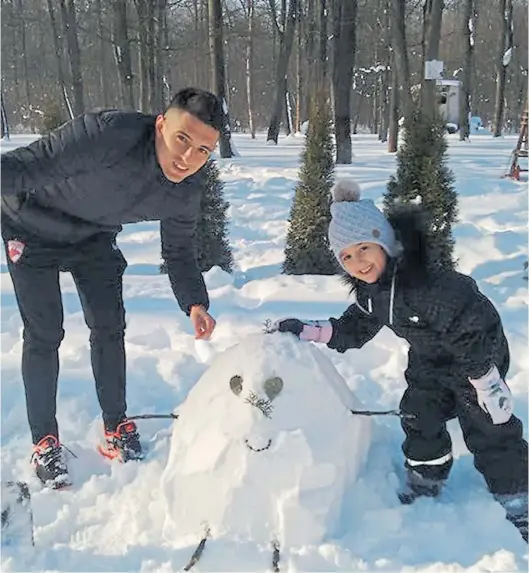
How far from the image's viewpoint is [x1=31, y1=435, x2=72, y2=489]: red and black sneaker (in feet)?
9.49

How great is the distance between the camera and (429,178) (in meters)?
5.94

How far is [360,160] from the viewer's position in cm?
1341

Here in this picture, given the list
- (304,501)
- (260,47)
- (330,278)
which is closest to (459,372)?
(304,501)

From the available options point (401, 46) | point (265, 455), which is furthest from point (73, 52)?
point (265, 455)

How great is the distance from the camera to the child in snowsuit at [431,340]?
2.64 m

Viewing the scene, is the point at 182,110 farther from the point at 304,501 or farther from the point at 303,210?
the point at 303,210

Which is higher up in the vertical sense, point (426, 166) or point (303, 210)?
point (426, 166)

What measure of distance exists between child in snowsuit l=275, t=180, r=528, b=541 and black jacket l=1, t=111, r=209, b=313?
0.70m

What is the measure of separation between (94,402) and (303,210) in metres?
3.33

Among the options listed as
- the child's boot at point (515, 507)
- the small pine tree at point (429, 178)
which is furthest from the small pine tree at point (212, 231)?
the child's boot at point (515, 507)

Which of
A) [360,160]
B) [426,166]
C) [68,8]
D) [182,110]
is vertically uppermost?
[68,8]

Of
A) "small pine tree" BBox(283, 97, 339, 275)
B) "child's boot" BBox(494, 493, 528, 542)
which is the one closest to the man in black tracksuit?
"child's boot" BBox(494, 493, 528, 542)

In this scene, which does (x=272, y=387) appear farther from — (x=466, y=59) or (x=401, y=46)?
(x=466, y=59)

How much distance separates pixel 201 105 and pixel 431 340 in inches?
50.6
